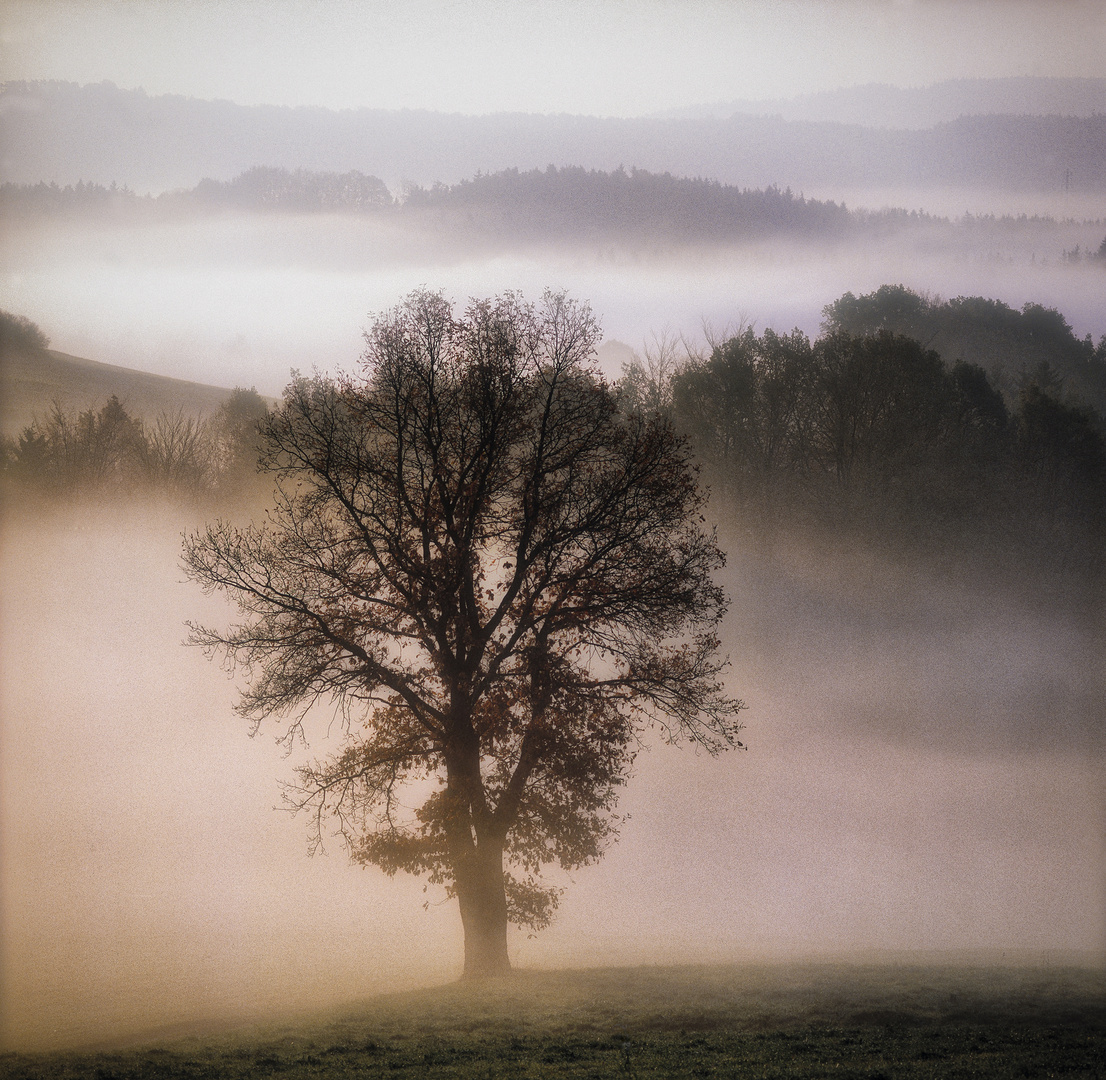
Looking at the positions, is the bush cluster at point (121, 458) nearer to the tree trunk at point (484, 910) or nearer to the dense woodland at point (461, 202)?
the dense woodland at point (461, 202)

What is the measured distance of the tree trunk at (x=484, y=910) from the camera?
61.3ft

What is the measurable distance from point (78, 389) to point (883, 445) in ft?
176

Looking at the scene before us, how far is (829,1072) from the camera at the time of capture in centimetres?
1150

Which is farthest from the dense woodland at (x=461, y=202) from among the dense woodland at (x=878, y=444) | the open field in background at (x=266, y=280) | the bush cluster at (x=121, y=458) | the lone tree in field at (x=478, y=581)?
the bush cluster at (x=121, y=458)

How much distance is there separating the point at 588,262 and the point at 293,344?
11.3 m

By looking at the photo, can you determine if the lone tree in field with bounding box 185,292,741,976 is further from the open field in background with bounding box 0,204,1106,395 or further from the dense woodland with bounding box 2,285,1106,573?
the dense woodland with bounding box 2,285,1106,573

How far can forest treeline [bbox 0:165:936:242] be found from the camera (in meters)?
33.4

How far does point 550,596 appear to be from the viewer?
63.1 ft

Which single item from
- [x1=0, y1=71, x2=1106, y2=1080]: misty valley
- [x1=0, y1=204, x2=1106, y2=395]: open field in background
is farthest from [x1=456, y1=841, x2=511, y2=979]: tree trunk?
Result: [x1=0, y1=204, x2=1106, y2=395]: open field in background

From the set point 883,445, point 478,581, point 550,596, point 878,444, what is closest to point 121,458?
point 478,581

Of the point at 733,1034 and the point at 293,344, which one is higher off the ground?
the point at 293,344

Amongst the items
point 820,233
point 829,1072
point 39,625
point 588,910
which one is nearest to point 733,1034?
point 829,1072

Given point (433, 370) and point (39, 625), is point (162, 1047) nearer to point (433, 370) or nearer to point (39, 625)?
point (433, 370)

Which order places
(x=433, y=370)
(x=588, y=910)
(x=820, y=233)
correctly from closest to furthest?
(x=433, y=370) → (x=588, y=910) → (x=820, y=233)
